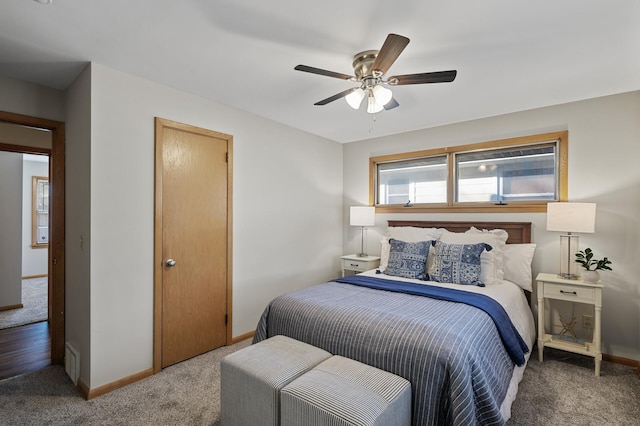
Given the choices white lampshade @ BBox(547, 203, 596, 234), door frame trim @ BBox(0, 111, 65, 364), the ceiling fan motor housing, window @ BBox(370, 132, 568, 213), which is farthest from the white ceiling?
white lampshade @ BBox(547, 203, 596, 234)

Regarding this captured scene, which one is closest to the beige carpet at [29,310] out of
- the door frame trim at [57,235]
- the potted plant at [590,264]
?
the door frame trim at [57,235]

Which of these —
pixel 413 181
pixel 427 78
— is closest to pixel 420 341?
pixel 427 78

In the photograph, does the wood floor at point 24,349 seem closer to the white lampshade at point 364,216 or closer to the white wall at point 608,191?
the white lampshade at point 364,216

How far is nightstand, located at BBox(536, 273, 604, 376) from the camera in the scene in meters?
2.62

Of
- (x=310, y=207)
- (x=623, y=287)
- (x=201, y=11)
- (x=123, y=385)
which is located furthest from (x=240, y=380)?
(x=623, y=287)

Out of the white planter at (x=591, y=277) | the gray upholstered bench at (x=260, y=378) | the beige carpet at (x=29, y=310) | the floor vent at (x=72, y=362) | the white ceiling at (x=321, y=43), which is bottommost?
the beige carpet at (x=29, y=310)

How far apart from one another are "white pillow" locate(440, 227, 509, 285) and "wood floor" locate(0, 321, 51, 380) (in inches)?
160

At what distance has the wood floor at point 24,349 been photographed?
2.76m

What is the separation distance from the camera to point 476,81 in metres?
2.61

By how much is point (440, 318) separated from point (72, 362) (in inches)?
114

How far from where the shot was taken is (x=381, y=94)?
7.18ft

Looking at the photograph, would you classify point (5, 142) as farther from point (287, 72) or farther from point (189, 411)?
point (189, 411)

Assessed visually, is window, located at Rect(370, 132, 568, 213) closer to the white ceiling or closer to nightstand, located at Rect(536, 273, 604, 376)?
the white ceiling

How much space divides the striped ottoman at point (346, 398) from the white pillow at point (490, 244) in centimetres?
175
